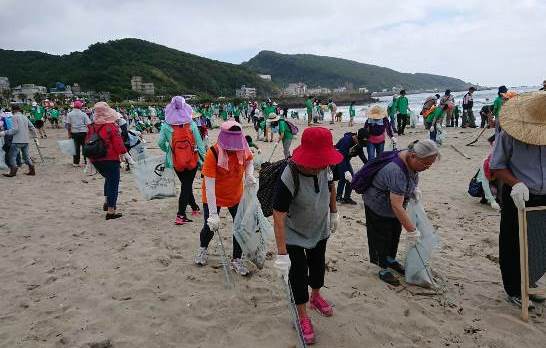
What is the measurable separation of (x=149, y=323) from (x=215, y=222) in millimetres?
1029

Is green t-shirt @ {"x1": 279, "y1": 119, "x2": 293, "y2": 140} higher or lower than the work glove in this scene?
higher

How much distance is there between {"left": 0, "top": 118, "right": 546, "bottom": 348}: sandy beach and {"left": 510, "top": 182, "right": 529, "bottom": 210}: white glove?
0.96m

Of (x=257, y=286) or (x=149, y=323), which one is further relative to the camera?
(x=257, y=286)

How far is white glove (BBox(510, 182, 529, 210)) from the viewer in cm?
286

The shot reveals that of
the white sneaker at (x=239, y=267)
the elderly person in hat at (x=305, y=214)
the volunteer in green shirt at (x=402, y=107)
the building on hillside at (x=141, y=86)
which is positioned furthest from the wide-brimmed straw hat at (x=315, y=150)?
the building on hillside at (x=141, y=86)

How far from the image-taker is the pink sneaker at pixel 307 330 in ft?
9.21

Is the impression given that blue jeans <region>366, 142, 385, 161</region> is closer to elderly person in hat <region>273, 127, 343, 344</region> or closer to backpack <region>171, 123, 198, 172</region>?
backpack <region>171, 123, 198, 172</region>

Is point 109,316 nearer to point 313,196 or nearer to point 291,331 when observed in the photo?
point 291,331

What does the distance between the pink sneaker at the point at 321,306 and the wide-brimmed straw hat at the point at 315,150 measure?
130cm

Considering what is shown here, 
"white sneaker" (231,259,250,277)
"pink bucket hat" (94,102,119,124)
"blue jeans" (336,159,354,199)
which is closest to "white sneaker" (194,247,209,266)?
"white sneaker" (231,259,250,277)

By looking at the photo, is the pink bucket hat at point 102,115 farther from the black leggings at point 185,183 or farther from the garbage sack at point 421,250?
the garbage sack at point 421,250

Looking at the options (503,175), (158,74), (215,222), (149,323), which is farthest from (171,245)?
(158,74)

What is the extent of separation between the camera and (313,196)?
2715mm

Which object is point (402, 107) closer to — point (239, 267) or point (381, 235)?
point (381, 235)
